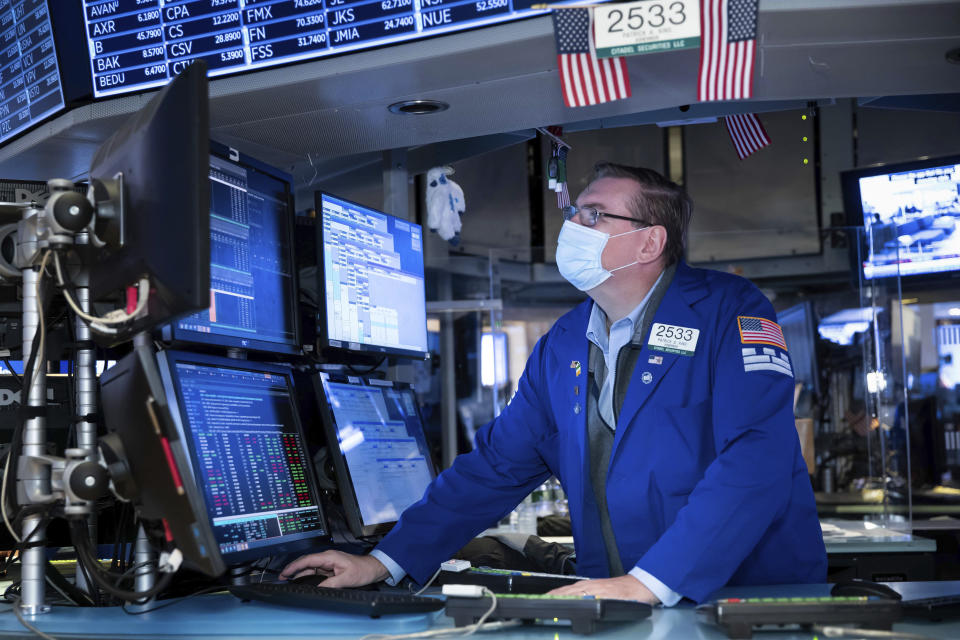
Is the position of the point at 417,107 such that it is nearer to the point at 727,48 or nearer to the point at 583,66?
the point at 583,66

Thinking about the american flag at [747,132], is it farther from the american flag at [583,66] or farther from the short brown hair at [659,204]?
the american flag at [583,66]

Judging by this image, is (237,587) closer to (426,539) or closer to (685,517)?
(426,539)

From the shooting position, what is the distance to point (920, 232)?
4.62m

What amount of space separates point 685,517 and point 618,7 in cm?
113

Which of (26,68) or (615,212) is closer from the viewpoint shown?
(615,212)

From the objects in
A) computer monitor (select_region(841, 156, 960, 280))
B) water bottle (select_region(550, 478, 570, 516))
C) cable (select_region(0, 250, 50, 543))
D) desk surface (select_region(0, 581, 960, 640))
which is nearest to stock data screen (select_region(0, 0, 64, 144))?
cable (select_region(0, 250, 50, 543))

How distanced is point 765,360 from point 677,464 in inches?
11.1

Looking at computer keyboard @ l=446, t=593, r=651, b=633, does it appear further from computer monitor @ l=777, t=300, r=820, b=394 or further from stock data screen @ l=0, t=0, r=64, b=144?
computer monitor @ l=777, t=300, r=820, b=394

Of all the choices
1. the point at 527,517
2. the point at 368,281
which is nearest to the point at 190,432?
the point at 368,281

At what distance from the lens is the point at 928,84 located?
262cm

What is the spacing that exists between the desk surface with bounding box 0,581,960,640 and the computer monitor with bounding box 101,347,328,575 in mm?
114

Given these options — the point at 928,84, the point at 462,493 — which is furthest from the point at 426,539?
the point at 928,84

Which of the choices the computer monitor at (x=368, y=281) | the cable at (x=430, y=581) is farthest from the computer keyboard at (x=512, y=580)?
the computer monitor at (x=368, y=281)

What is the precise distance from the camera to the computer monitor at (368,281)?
2.30 meters
